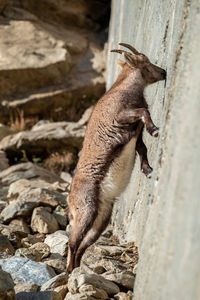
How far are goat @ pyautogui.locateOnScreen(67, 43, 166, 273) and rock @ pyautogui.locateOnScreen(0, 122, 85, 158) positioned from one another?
5.52 metres

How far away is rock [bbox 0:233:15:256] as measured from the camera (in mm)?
5331

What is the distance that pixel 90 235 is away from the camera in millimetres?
4938

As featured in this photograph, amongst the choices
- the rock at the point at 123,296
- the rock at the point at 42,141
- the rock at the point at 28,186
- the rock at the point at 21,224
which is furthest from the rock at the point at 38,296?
the rock at the point at 42,141

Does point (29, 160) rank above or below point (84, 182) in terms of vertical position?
below

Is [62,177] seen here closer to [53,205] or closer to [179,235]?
[53,205]

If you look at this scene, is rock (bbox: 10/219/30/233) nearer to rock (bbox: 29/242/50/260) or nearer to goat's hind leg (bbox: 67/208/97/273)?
rock (bbox: 29/242/50/260)

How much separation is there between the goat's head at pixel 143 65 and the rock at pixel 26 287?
6.62 feet

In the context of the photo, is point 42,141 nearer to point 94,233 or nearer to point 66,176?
point 66,176

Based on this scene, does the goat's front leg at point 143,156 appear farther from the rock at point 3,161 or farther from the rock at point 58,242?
the rock at point 3,161

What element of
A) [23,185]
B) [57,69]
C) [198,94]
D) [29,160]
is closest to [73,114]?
[57,69]

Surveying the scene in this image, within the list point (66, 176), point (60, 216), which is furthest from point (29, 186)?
point (66, 176)

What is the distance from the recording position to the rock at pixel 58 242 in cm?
552

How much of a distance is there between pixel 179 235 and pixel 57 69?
409 inches

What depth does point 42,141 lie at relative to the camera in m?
10.5
